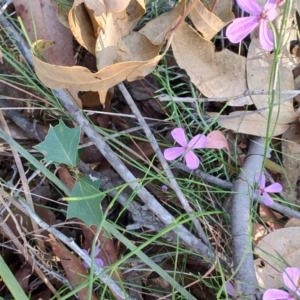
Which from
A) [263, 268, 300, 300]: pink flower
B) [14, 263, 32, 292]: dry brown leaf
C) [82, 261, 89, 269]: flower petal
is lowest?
[263, 268, 300, 300]: pink flower

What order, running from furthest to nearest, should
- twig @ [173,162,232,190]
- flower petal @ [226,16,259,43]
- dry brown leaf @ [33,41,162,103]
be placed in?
1. twig @ [173,162,232,190]
2. flower petal @ [226,16,259,43]
3. dry brown leaf @ [33,41,162,103]

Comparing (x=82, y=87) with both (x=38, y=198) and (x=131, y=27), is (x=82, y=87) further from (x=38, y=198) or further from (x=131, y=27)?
(x=38, y=198)

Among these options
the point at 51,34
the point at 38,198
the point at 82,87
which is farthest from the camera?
the point at 38,198

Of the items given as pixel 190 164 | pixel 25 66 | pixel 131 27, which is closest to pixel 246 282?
pixel 190 164

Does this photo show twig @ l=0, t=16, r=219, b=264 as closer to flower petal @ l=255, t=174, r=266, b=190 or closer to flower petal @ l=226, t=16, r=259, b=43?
flower petal @ l=255, t=174, r=266, b=190

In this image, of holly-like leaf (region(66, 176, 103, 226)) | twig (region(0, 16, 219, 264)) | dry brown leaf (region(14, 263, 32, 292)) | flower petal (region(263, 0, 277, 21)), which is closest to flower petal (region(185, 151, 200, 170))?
twig (region(0, 16, 219, 264))

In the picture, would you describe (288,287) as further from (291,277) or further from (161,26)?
(161,26)
